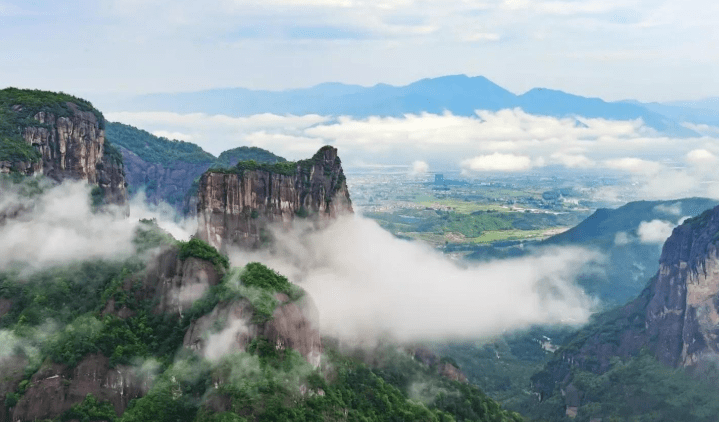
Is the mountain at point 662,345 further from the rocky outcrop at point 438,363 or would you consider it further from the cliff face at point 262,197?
the cliff face at point 262,197

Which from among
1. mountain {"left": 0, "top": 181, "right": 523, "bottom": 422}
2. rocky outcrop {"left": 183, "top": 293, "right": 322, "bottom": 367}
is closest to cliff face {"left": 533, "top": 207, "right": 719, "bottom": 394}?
mountain {"left": 0, "top": 181, "right": 523, "bottom": 422}

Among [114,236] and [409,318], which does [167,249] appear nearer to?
[114,236]

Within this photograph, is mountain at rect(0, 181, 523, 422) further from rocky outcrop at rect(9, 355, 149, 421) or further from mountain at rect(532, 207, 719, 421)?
mountain at rect(532, 207, 719, 421)

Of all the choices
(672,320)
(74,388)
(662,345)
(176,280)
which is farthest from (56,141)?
(672,320)

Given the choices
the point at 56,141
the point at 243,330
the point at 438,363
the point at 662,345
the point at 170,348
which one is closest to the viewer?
the point at 243,330

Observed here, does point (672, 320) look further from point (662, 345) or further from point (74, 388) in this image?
point (74, 388)

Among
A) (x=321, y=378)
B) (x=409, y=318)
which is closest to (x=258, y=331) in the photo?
(x=321, y=378)

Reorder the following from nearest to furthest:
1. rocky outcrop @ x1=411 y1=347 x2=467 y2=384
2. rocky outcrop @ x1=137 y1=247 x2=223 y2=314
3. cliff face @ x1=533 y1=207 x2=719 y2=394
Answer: rocky outcrop @ x1=137 y1=247 x2=223 y2=314
rocky outcrop @ x1=411 y1=347 x2=467 y2=384
cliff face @ x1=533 y1=207 x2=719 y2=394
